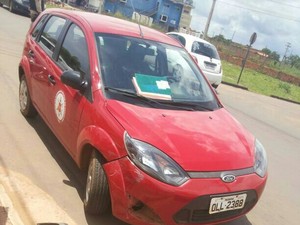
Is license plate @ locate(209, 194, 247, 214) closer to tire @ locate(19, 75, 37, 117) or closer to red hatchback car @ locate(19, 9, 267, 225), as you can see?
red hatchback car @ locate(19, 9, 267, 225)

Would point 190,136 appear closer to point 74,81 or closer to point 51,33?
point 74,81

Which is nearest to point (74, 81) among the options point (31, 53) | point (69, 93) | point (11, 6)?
point (69, 93)

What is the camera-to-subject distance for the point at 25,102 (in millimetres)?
6051

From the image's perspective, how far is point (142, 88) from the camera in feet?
13.2

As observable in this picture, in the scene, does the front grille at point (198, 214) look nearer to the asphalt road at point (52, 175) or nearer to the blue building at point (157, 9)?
the asphalt road at point (52, 175)

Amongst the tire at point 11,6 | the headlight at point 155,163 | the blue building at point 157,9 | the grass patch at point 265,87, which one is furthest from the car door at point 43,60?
the blue building at point 157,9

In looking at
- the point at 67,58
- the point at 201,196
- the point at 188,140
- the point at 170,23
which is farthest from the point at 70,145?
the point at 170,23

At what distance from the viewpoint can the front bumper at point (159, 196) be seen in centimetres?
308

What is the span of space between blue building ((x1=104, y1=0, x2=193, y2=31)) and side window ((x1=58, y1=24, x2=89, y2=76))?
2249 inches

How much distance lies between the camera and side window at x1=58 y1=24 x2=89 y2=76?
14.1ft

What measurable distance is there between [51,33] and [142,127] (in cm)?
268

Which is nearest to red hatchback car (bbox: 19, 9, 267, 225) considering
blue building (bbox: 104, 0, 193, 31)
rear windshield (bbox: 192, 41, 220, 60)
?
rear windshield (bbox: 192, 41, 220, 60)

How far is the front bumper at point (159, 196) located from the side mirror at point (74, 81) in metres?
1.00

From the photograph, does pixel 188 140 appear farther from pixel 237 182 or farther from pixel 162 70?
pixel 162 70
